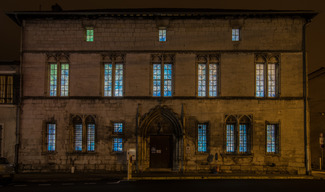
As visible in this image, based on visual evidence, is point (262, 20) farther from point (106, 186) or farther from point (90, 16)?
point (106, 186)

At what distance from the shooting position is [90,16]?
24.1 metres

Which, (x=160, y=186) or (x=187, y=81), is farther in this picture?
(x=187, y=81)

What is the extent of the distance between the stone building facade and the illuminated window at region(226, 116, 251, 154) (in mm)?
69

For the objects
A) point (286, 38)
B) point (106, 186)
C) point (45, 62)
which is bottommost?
point (106, 186)

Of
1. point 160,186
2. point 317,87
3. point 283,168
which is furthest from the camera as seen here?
point 317,87

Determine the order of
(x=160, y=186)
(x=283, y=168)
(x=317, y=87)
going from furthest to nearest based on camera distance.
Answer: (x=317, y=87) < (x=283, y=168) < (x=160, y=186)

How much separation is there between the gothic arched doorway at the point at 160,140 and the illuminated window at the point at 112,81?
2.61 meters

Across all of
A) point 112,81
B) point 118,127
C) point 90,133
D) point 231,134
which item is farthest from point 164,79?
point 90,133

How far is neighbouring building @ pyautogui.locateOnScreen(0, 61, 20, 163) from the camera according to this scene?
24.0 meters

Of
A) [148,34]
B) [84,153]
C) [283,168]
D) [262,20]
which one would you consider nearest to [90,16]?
[148,34]

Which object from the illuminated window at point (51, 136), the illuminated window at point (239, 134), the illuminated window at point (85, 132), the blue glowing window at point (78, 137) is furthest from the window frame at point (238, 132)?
the illuminated window at point (51, 136)

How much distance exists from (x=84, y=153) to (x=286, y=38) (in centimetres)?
1598

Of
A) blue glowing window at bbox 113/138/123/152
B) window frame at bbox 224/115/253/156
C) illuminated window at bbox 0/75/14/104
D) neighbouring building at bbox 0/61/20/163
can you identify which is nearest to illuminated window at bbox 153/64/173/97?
blue glowing window at bbox 113/138/123/152

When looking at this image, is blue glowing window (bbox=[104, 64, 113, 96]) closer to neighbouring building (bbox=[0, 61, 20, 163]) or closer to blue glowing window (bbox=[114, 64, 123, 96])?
blue glowing window (bbox=[114, 64, 123, 96])
